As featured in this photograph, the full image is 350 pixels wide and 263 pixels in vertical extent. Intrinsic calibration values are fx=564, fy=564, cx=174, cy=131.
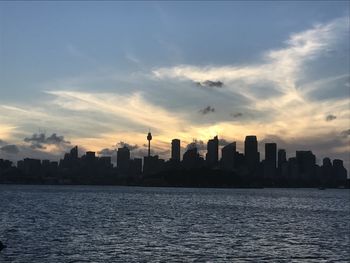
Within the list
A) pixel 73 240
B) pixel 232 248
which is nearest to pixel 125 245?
pixel 73 240

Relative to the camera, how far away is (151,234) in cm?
6944

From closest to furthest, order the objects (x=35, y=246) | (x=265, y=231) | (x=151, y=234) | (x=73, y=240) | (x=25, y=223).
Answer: (x=35, y=246) < (x=73, y=240) < (x=151, y=234) < (x=265, y=231) < (x=25, y=223)

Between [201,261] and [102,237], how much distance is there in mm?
19959

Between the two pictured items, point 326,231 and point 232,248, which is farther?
point 326,231

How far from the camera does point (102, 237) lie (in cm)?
6512

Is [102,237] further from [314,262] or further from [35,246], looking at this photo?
[314,262]

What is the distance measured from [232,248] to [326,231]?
28247 mm

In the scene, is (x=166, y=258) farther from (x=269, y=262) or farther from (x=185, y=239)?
(x=185, y=239)

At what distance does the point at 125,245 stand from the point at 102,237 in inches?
301

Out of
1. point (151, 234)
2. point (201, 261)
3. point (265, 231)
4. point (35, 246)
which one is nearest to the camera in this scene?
point (201, 261)

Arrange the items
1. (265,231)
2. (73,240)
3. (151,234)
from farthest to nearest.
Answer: (265,231) → (151,234) → (73,240)

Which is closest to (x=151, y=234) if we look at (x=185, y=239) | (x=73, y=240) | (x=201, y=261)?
(x=185, y=239)

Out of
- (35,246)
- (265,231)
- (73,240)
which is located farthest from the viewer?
(265,231)

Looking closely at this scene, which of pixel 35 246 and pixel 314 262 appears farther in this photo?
pixel 35 246
